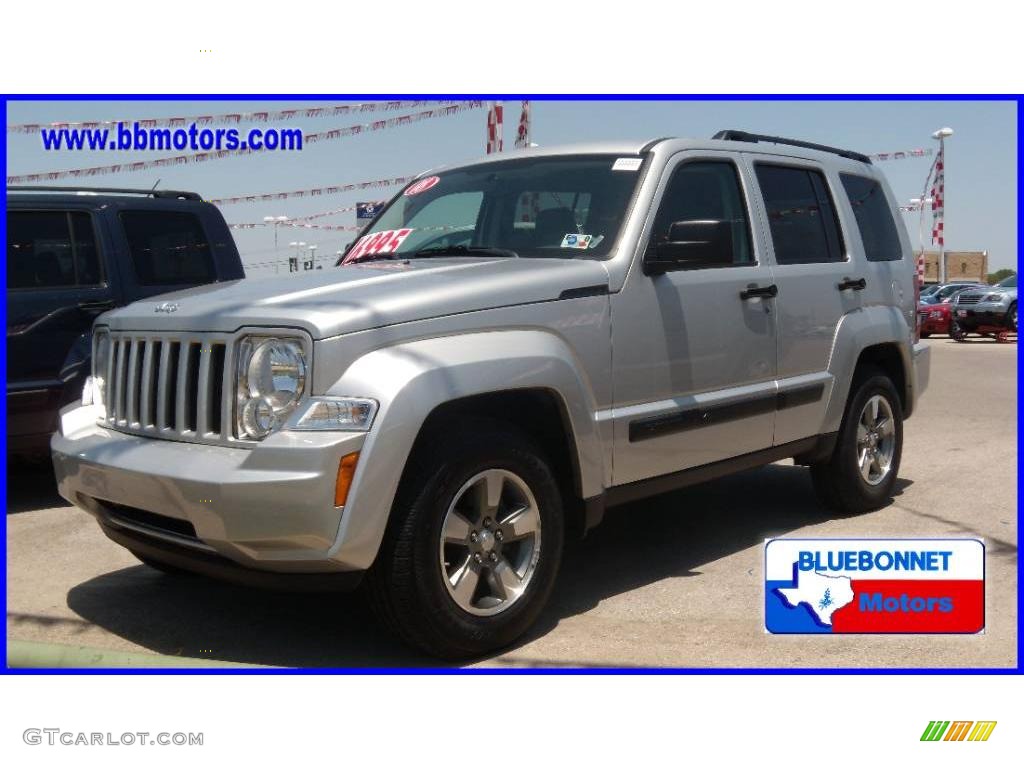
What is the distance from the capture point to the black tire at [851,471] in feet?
18.5

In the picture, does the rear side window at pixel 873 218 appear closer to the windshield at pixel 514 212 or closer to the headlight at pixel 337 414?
the windshield at pixel 514 212

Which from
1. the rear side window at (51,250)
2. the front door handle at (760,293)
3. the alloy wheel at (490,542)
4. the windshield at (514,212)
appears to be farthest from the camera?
the rear side window at (51,250)

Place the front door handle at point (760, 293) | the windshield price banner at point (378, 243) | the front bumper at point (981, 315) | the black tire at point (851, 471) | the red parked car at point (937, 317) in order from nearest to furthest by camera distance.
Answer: the front door handle at point (760, 293) < the windshield price banner at point (378, 243) < the black tire at point (851, 471) < the front bumper at point (981, 315) < the red parked car at point (937, 317)

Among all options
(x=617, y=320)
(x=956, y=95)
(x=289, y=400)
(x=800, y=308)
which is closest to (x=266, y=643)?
(x=289, y=400)

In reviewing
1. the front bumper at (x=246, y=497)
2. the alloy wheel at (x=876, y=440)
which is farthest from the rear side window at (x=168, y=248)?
the alloy wheel at (x=876, y=440)

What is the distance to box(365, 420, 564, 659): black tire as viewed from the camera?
3.42m

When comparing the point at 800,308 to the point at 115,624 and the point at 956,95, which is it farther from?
the point at 115,624

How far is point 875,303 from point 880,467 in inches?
37.0

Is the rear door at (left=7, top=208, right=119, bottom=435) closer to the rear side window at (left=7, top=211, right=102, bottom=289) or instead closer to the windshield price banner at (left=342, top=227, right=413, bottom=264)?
the rear side window at (left=7, top=211, right=102, bottom=289)

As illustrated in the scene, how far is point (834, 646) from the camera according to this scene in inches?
151

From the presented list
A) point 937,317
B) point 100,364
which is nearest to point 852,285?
point 100,364

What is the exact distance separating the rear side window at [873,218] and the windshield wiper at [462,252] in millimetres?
2491

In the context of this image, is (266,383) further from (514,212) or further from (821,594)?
(821,594)
